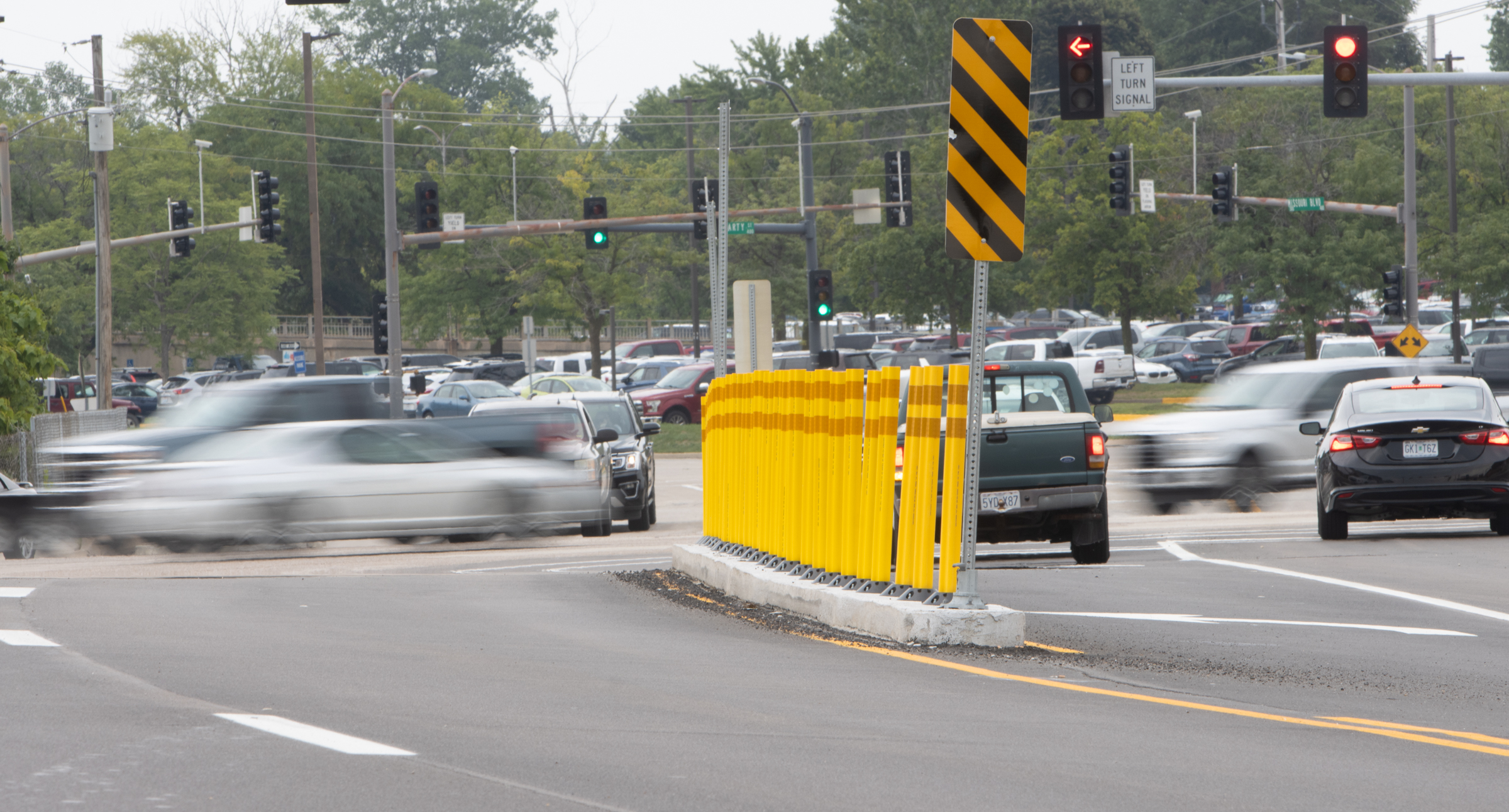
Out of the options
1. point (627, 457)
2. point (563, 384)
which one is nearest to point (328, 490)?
point (627, 457)

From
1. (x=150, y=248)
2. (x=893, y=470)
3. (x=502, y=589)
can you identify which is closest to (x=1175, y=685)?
(x=893, y=470)

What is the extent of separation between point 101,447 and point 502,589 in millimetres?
7135

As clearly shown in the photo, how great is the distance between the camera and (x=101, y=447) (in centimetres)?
1825

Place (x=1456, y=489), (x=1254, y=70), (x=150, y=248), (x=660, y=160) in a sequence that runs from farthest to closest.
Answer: (x=660, y=160) → (x=1254, y=70) → (x=150, y=248) → (x=1456, y=489)

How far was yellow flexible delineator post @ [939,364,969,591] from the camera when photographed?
934 cm

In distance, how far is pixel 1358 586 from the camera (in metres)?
12.6

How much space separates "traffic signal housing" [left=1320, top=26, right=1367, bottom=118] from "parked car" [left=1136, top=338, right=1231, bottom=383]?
37.5 meters

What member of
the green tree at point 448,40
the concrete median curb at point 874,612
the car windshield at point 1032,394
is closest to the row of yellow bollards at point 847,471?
the concrete median curb at point 874,612

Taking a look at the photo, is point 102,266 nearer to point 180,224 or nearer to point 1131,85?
point 180,224

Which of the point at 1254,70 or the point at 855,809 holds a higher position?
the point at 1254,70

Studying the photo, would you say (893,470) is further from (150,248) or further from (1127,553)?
(150,248)

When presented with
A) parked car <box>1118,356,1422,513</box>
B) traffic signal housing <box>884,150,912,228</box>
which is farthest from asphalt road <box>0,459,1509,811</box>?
→ traffic signal housing <box>884,150,912,228</box>

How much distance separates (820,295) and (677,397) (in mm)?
9283

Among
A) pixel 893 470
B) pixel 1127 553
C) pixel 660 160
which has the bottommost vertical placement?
pixel 1127 553
